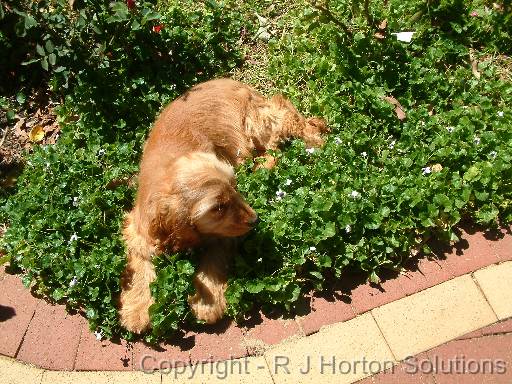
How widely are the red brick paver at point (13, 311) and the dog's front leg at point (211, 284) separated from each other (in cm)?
139

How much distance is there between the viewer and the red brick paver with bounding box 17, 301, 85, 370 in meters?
4.06

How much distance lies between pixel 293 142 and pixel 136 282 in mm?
1949

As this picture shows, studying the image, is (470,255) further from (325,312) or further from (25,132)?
(25,132)

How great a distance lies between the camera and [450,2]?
5734mm

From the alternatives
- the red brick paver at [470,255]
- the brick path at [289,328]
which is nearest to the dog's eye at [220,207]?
the brick path at [289,328]

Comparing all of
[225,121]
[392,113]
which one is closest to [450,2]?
[392,113]

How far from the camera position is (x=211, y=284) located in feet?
13.9

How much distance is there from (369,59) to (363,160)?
1318mm

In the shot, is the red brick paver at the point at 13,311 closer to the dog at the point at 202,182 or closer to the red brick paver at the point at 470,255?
the dog at the point at 202,182

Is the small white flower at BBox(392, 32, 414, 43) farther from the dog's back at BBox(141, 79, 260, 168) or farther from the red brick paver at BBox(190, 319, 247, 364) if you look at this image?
the red brick paver at BBox(190, 319, 247, 364)

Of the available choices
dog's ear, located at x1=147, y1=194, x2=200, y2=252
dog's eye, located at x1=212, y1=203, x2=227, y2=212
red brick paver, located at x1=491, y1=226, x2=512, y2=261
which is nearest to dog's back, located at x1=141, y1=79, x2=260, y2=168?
dog's ear, located at x1=147, y1=194, x2=200, y2=252

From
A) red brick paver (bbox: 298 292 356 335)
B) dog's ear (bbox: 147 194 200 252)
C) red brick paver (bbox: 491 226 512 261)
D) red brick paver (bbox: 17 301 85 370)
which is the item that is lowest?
red brick paver (bbox: 17 301 85 370)

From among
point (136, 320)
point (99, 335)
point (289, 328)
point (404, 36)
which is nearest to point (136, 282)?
point (136, 320)

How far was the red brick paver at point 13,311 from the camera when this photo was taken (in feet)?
13.6
